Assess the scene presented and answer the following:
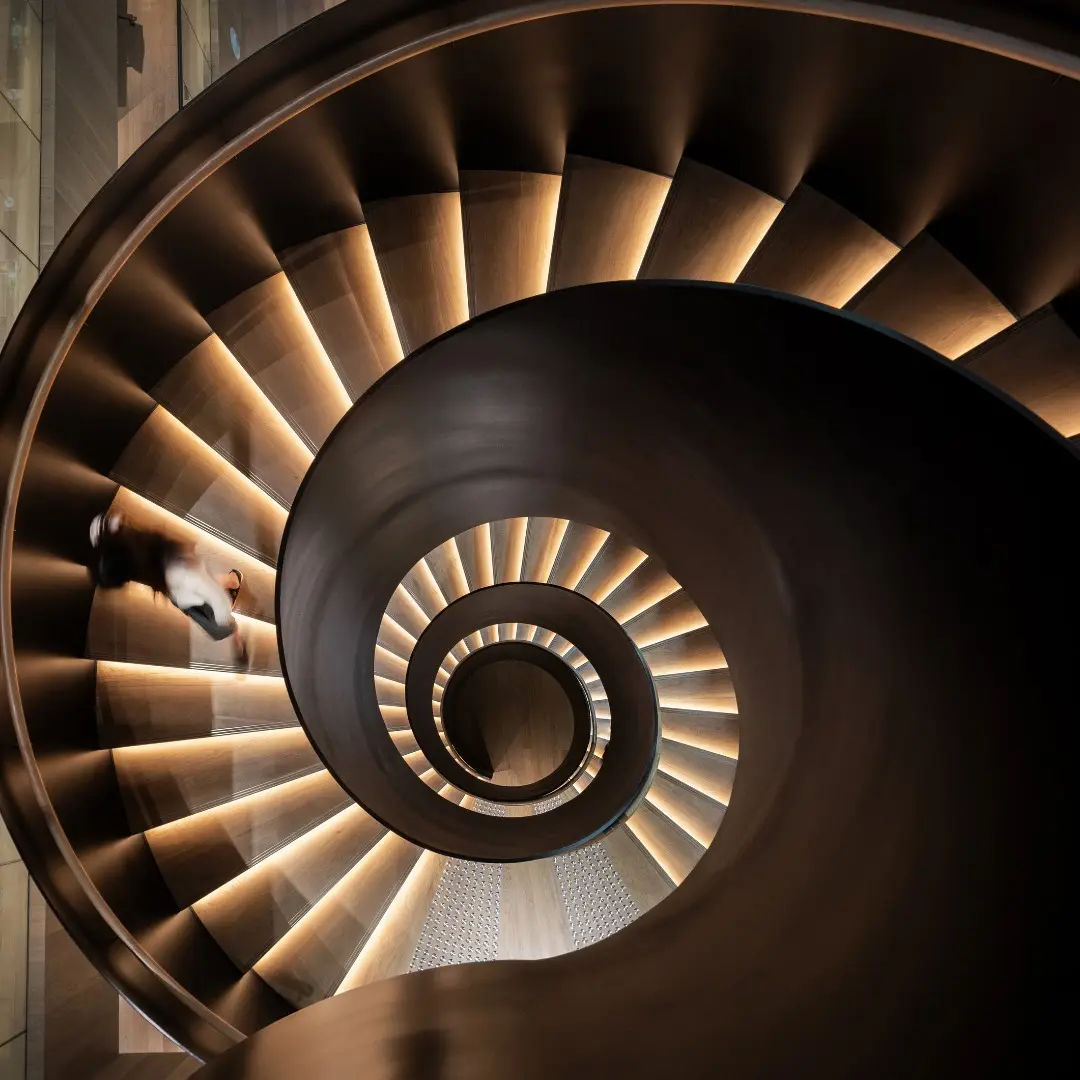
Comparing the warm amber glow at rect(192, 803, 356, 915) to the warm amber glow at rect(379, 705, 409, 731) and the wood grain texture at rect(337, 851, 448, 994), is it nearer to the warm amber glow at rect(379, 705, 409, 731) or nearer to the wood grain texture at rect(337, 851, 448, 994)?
the wood grain texture at rect(337, 851, 448, 994)

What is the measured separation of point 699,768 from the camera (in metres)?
4.75

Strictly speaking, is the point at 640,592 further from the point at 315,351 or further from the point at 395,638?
the point at 315,351

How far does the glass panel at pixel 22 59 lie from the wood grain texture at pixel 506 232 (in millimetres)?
1732

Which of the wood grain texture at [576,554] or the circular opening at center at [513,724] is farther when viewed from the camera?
the circular opening at center at [513,724]

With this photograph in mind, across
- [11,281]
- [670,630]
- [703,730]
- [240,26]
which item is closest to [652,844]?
[703,730]

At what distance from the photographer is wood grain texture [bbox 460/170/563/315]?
316cm

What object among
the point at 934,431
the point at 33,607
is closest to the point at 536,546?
the point at 33,607

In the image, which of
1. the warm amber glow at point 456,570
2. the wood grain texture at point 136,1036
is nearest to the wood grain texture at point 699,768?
the warm amber glow at point 456,570

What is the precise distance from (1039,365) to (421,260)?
2.25m

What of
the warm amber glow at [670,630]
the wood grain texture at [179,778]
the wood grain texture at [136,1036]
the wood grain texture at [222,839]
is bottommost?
the wood grain texture at [136,1036]

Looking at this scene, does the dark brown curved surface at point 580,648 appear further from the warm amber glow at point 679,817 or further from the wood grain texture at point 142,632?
the wood grain texture at point 142,632

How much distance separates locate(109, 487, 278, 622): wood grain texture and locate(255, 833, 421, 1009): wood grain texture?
→ 1.47 meters

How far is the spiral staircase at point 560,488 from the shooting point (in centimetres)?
143

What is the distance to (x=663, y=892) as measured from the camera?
4.41 metres
